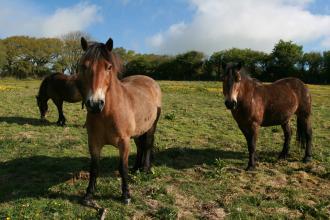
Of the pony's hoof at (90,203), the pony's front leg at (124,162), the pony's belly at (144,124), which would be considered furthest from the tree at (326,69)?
the pony's hoof at (90,203)

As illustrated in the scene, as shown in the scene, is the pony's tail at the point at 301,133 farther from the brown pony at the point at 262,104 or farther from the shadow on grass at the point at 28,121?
the shadow on grass at the point at 28,121

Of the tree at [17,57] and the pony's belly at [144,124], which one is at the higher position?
the tree at [17,57]

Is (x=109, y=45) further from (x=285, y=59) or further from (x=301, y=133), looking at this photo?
(x=285, y=59)

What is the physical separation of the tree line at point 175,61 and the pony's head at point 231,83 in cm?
4266

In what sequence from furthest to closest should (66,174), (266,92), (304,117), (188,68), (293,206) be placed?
1. (188,68)
2. (304,117)
3. (266,92)
4. (66,174)
5. (293,206)

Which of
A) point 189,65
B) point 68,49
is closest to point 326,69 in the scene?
point 189,65

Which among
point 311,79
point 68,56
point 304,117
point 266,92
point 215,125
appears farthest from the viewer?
point 68,56

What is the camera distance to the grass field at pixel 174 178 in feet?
20.3

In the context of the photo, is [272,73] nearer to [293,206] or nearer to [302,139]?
[302,139]

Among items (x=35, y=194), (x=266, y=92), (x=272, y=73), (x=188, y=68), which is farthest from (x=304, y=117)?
(x=188, y=68)

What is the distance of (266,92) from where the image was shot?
9336mm

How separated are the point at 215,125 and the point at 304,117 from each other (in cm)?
442

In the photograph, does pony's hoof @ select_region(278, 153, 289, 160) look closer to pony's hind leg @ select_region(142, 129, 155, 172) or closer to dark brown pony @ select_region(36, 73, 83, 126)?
pony's hind leg @ select_region(142, 129, 155, 172)

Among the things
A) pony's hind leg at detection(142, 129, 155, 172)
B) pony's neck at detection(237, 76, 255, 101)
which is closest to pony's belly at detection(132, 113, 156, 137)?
pony's hind leg at detection(142, 129, 155, 172)
